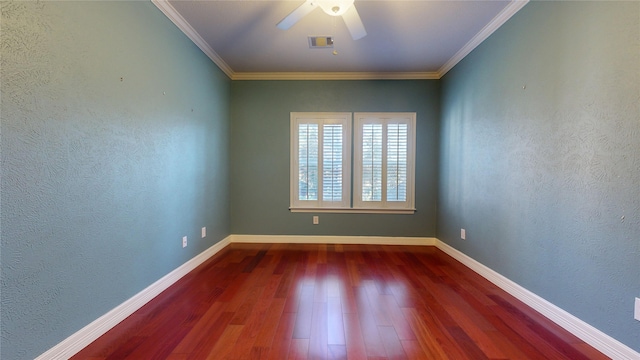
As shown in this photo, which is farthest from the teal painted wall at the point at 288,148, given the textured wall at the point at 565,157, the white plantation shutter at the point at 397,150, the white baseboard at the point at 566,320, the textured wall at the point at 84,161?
the white baseboard at the point at 566,320

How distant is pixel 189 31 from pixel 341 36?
62.6 inches

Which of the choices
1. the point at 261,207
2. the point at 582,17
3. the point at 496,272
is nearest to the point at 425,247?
the point at 496,272

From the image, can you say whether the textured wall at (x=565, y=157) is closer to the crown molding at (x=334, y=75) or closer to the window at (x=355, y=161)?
the crown molding at (x=334, y=75)

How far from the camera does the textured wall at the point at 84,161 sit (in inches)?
46.0

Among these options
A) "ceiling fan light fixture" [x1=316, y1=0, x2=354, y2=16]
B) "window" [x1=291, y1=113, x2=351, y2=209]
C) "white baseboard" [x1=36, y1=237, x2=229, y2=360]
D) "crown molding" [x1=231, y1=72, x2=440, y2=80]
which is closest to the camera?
"white baseboard" [x1=36, y1=237, x2=229, y2=360]

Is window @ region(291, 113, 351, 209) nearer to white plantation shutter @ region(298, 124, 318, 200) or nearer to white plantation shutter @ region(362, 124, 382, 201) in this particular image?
white plantation shutter @ region(298, 124, 318, 200)

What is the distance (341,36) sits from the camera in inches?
103

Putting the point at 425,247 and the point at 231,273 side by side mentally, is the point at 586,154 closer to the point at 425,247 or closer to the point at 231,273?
the point at 425,247

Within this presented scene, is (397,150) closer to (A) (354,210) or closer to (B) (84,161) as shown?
(A) (354,210)

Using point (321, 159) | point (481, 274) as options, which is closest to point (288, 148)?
point (321, 159)

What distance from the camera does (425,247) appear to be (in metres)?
3.58

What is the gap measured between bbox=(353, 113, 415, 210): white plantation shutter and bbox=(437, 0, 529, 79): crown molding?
855 mm

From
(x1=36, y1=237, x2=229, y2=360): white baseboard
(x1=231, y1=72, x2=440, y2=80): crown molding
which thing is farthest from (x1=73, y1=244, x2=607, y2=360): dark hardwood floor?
(x1=231, y1=72, x2=440, y2=80): crown molding

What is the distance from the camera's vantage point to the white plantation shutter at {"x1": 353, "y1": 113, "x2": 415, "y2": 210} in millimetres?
3660
